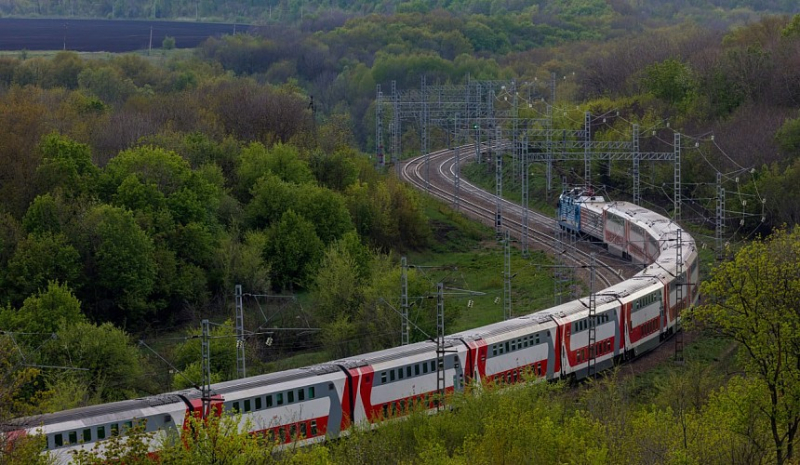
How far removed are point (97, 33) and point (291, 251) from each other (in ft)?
375

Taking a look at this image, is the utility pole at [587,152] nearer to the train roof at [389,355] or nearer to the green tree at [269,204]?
the green tree at [269,204]

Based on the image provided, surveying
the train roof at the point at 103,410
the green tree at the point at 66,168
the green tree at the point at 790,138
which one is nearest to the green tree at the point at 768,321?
the train roof at the point at 103,410

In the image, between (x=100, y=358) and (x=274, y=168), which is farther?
(x=274, y=168)

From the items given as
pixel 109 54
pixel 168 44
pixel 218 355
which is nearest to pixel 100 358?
pixel 218 355

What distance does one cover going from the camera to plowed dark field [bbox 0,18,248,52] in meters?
144

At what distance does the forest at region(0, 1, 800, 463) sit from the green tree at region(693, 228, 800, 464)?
8 cm

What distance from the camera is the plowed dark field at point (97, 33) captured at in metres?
144

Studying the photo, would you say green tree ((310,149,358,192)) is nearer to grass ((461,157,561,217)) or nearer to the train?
grass ((461,157,561,217))

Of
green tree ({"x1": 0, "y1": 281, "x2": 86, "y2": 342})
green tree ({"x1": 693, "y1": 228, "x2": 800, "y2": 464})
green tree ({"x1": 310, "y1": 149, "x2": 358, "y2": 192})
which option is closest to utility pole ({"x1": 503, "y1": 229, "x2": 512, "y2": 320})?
green tree ({"x1": 0, "y1": 281, "x2": 86, "y2": 342})

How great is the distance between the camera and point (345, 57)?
14875 centimetres

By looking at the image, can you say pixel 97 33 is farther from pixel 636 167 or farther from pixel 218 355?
pixel 218 355

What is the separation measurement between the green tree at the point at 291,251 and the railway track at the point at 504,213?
12.6m

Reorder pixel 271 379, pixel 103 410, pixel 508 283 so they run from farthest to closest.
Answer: pixel 508 283 < pixel 271 379 < pixel 103 410

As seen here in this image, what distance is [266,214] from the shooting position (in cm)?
6638
